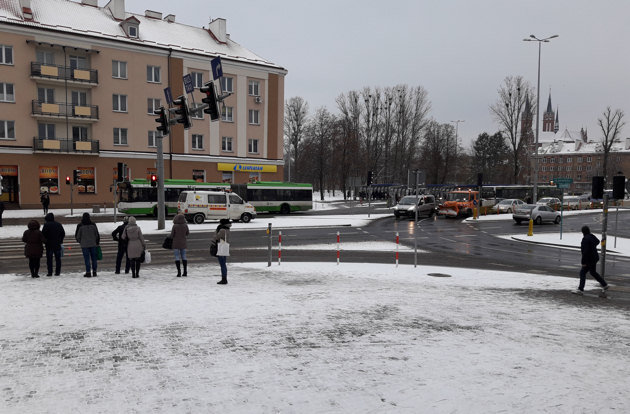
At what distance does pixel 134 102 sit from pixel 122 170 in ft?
64.8

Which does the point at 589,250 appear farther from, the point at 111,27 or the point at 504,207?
the point at 111,27

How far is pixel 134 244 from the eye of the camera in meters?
11.0

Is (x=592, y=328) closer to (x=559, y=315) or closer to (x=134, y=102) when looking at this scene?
(x=559, y=315)

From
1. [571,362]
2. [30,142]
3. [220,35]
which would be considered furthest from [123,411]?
[220,35]

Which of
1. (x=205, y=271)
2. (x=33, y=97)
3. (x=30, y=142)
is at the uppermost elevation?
(x=33, y=97)

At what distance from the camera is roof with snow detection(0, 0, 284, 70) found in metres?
38.2

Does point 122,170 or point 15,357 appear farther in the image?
point 122,170

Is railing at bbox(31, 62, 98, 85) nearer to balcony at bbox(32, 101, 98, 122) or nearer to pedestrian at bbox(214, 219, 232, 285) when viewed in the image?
balcony at bbox(32, 101, 98, 122)

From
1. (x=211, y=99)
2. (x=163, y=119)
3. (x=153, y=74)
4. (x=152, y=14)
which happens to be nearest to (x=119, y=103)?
(x=153, y=74)

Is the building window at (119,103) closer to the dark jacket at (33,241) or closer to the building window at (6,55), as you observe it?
the building window at (6,55)

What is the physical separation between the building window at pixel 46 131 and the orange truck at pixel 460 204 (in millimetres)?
34732

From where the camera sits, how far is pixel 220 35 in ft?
164

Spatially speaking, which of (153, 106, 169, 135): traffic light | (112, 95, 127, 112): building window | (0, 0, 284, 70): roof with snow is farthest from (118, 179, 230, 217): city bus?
(0, 0, 284, 70): roof with snow

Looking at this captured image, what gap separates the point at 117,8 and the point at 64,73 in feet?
34.0
